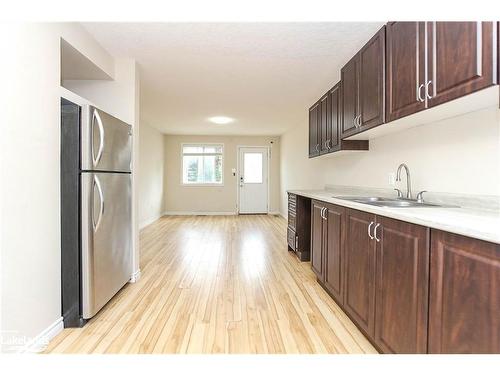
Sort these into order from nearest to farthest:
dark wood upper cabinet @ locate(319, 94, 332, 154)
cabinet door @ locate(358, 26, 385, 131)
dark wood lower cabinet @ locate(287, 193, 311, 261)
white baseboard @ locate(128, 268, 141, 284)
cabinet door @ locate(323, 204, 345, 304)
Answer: cabinet door @ locate(358, 26, 385, 131) < cabinet door @ locate(323, 204, 345, 304) < white baseboard @ locate(128, 268, 141, 284) < dark wood upper cabinet @ locate(319, 94, 332, 154) < dark wood lower cabinet @ locate(287, 193, 311, 261)

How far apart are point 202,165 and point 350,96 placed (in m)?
6.43

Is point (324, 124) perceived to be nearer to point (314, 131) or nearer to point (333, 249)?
point (314, 131)

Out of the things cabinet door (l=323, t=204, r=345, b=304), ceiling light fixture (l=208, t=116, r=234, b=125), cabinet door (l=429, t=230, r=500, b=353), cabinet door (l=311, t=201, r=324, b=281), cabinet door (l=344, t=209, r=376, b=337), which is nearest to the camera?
cabinet door (l=429, t=230, r=500, b=353)

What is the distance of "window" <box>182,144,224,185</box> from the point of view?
334 inches

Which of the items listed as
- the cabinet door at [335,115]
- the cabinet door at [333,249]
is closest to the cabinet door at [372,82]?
the cabinet door at [335,115]

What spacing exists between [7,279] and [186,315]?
118 centimetres

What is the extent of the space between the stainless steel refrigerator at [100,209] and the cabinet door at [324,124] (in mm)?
2278

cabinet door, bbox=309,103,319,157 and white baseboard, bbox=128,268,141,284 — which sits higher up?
cabinet door, bbox=309,103,319,157

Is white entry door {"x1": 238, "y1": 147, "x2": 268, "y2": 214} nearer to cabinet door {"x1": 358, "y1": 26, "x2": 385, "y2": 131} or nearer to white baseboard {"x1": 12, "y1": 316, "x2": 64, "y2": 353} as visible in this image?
cabinet door {"x1": 358, "y1": 26, "x2": 385, "y2": 131}

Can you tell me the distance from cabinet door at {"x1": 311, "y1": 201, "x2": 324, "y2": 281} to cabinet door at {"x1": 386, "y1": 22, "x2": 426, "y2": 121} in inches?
45.8

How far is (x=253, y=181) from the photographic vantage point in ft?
28.1

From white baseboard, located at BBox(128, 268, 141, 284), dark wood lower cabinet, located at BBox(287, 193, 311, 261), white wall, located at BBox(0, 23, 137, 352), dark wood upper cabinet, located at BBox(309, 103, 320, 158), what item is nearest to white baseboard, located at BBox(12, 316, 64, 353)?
white wall, located at BBox(0, 23, 137, 352)

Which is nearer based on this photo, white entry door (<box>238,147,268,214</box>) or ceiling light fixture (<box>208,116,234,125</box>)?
ceiling light fixture (<box>208,116,234,125</box>)

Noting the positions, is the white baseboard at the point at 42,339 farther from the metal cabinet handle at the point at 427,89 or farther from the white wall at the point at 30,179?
the metal cabinet handle at the point at 427,89
